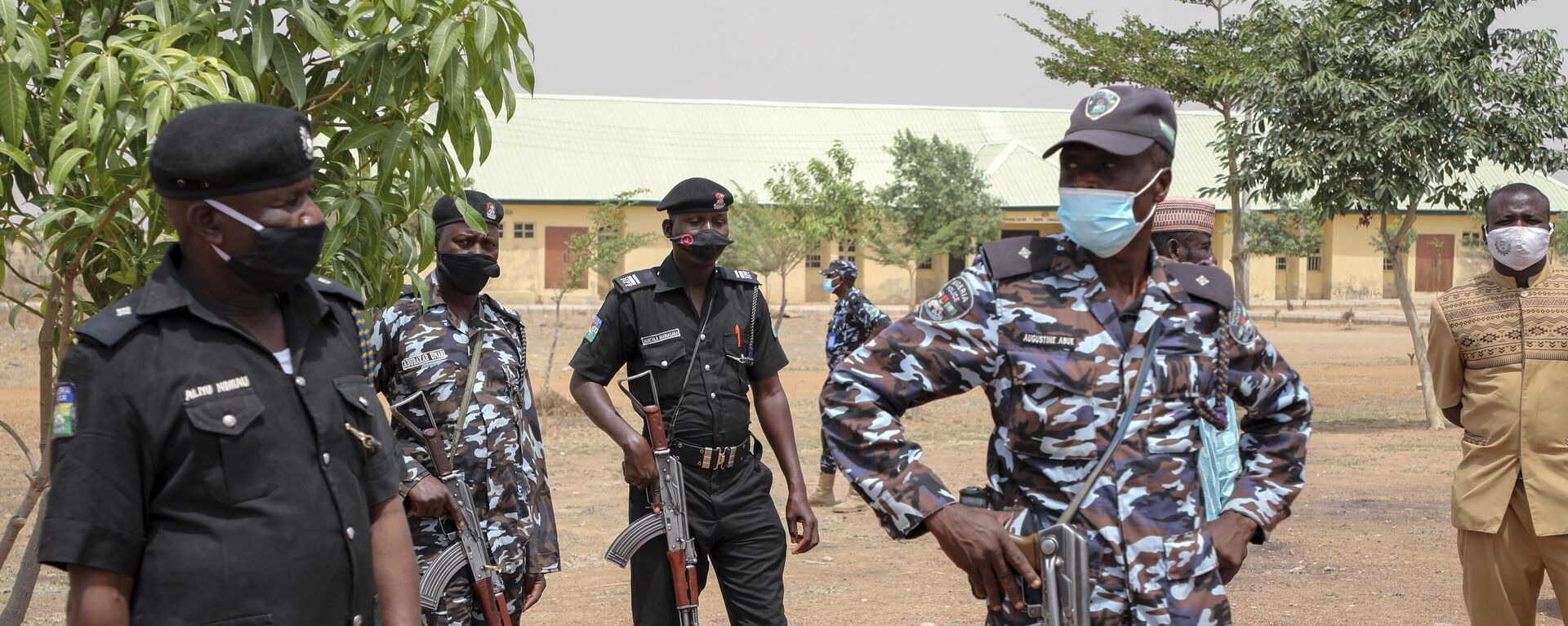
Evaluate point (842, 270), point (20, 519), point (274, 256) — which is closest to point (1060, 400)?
point (274, 256)

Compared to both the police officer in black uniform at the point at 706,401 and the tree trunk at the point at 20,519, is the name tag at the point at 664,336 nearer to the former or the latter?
the police officer in black uniform at the point at 706,401

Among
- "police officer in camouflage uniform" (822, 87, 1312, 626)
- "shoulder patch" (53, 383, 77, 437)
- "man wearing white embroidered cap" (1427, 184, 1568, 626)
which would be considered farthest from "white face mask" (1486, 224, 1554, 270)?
"shoulder patch" (53, 383, 77, 437)

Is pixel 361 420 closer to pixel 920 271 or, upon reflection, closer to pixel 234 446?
pixel 234 446

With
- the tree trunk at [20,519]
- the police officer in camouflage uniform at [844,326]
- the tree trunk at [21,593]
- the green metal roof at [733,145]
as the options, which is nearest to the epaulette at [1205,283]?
the tree trunk at [20,519]

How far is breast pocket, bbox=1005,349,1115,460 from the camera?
9.16ft

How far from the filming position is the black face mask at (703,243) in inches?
212

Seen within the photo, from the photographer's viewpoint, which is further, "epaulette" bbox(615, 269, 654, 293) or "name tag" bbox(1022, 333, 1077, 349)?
"epaulette" bbox(615, 269, 654, 293)

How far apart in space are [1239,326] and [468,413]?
2.77m

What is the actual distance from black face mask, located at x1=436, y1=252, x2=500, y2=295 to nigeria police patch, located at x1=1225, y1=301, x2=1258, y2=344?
9.23 feet

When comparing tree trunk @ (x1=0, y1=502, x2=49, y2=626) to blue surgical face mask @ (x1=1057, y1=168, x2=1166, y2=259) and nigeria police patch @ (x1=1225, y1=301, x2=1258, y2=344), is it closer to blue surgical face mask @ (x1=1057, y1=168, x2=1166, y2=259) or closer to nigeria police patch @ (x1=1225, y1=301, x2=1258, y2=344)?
blue surgical face mask @ (x1=1057, y1=168, x2=1166, y2=259)

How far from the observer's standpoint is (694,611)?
16.6ft

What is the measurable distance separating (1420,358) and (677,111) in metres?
35.5

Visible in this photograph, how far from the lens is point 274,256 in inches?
94.6

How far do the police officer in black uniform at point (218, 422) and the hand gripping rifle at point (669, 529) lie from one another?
2450 millimetres
